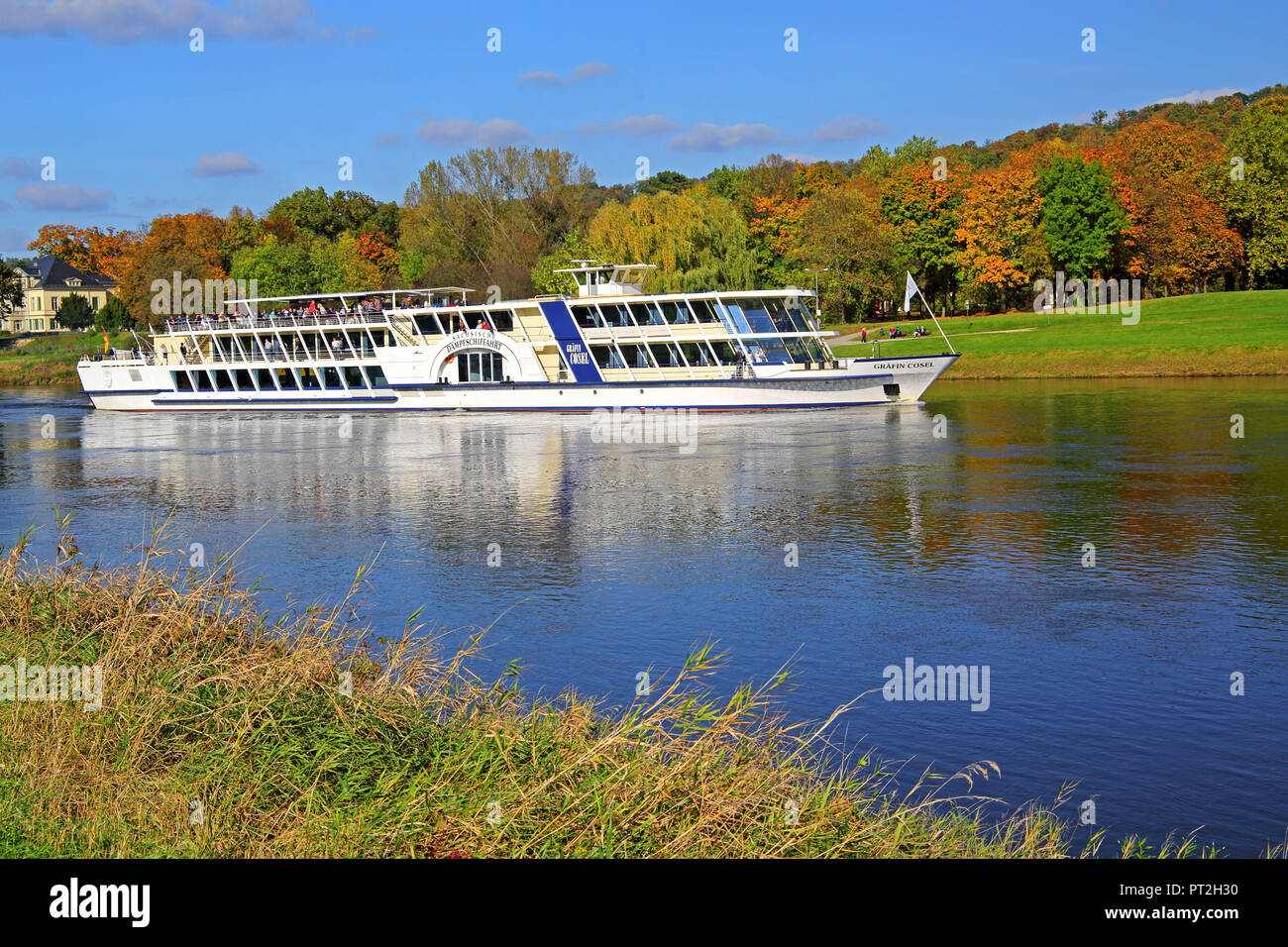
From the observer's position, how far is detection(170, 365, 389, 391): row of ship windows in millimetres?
63062

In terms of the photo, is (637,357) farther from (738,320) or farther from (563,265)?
(563,265)

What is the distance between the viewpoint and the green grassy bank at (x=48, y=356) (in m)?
104

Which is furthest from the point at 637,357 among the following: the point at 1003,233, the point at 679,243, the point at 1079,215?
the point at 1079,215

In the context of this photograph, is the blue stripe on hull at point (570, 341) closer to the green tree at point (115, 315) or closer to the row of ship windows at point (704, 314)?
the row of ship windows at point (704, 314)

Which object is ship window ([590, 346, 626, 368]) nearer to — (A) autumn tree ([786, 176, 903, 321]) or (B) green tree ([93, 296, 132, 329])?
(A) autumn tree ([786, 176, 903, 321])

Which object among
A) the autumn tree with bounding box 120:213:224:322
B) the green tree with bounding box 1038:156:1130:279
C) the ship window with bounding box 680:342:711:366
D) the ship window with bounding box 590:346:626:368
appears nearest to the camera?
the ship window with bounding box 680:342:711:366

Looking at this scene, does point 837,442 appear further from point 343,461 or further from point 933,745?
point 933,745

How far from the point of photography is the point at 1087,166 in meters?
88.9

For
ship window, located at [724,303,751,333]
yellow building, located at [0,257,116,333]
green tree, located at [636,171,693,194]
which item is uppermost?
green tree, located at [636,171,693,194]

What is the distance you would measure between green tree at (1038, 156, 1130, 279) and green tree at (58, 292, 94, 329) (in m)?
119

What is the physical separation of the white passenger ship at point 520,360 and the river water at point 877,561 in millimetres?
8442

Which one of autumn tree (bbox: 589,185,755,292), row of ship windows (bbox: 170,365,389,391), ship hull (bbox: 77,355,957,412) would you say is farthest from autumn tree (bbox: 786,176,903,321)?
row of ship windows (bbox: 170,365,389,391)
